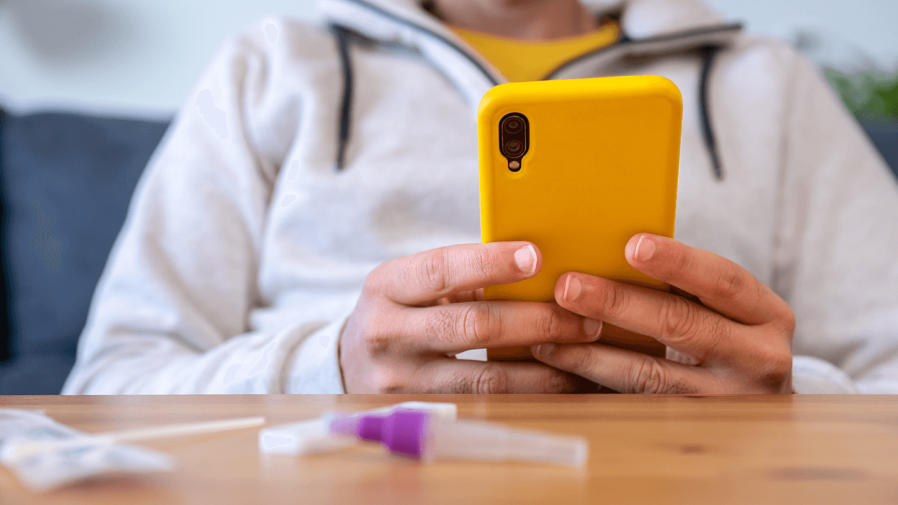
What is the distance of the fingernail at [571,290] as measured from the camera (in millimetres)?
393

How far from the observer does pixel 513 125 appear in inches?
15.1

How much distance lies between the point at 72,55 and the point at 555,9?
1404mm

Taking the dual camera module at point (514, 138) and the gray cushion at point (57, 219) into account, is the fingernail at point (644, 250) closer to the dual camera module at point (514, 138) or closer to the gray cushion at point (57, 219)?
the dual camera module at point (514, 138)

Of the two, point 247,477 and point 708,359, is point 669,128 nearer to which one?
point 708,359

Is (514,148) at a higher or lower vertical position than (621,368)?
higher

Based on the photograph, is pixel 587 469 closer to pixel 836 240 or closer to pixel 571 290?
pixel 571 290

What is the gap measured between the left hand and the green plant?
1.45 meters

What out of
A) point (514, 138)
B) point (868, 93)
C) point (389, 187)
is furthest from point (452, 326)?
point (868, 93)

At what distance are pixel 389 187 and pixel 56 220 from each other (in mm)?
680

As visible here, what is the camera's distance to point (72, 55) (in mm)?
1631

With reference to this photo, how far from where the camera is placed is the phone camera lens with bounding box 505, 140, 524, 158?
1.27 ft

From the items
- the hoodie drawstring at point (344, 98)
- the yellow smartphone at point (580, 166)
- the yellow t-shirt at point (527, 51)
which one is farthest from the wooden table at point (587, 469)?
the yellow t-shirt at point (527, 51)

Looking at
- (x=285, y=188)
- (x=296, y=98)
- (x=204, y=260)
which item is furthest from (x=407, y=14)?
(x=204, y=260)

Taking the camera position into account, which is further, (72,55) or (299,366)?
(72,55)
